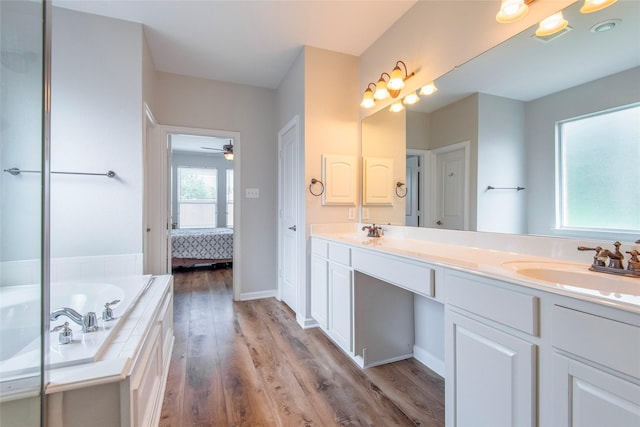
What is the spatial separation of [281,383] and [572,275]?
5.41 ft

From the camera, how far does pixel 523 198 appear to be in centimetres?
142

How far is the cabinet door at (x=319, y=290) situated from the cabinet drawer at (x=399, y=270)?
500 millimetres

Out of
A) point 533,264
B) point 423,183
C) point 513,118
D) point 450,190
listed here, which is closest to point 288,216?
point 423,183

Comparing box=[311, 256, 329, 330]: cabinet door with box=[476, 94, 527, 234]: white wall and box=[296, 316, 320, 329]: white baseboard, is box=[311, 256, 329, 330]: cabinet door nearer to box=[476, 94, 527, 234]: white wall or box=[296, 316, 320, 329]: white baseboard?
box=[296, 316, 320, 329]: white baseboard

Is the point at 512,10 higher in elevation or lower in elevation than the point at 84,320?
higher

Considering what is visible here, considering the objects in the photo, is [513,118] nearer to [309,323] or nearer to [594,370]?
[594,370]

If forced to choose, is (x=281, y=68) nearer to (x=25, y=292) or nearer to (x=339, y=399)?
(x=25, y=292)

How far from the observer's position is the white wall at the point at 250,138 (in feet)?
10.8

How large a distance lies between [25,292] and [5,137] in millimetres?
561

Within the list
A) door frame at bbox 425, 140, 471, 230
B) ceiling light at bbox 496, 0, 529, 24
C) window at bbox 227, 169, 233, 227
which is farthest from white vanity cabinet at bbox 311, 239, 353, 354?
window at bbox 227, 169, 233, 227

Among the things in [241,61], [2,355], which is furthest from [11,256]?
[241,61]

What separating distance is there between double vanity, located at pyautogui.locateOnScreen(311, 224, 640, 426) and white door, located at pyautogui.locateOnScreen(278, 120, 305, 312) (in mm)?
1072

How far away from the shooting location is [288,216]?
10.3 feet

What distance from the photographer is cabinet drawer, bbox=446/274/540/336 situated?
2.94ft
